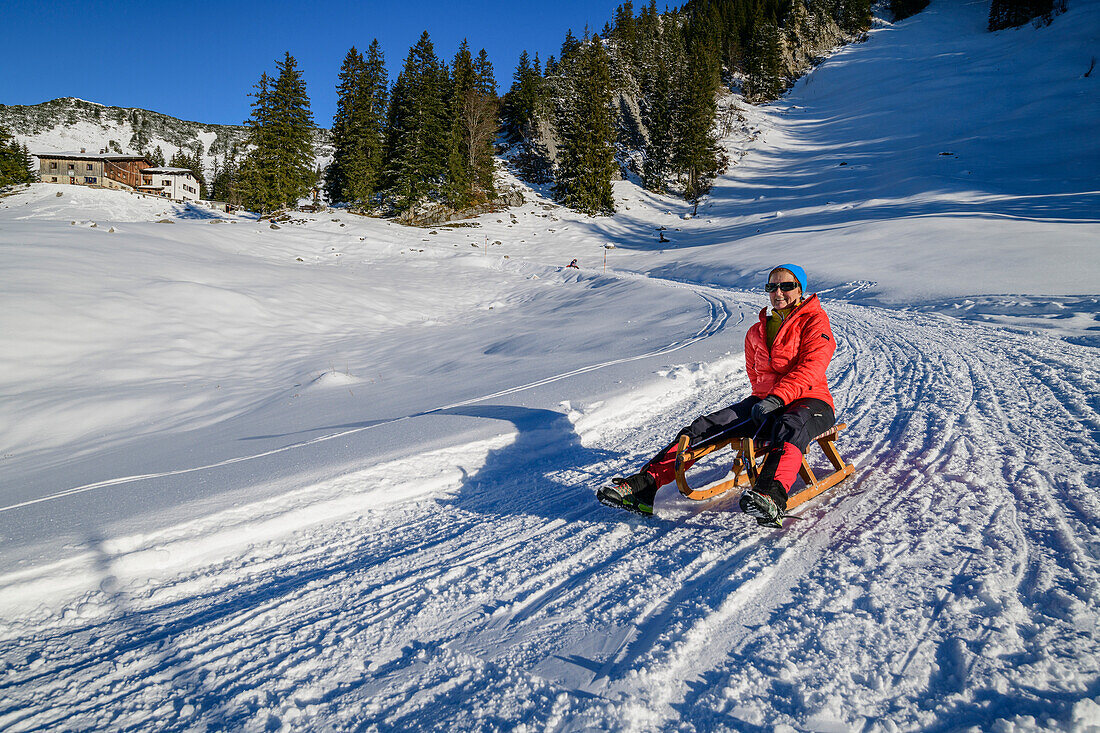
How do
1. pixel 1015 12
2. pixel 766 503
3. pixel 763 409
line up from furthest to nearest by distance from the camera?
pixel 1015 12
pixel 763 409
pixel 766 503

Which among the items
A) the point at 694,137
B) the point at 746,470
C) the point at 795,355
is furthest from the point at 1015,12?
the point at 746,470

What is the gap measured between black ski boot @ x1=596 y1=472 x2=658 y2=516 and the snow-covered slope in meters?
0.11

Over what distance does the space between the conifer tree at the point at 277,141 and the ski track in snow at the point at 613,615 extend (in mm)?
38498

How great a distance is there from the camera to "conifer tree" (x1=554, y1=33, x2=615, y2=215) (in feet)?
139

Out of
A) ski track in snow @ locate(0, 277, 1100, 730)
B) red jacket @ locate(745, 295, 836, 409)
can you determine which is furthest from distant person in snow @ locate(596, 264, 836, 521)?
ski track in snow @ locate(0, 277, 1100, 730)

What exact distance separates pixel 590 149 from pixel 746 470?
43.7 metres

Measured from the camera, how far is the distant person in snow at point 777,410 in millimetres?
3115

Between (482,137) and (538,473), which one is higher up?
(482,137)

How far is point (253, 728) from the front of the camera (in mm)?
1883

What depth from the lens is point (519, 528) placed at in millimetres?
3342

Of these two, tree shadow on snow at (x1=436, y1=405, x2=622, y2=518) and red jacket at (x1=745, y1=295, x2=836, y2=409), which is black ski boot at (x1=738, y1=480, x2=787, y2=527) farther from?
tree shadow on snow at (x1=436, y1=405, x2=622, y2=518)

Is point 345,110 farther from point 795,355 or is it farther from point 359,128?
point 795,355

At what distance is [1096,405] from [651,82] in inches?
2507

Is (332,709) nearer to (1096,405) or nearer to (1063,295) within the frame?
(1096,405)
